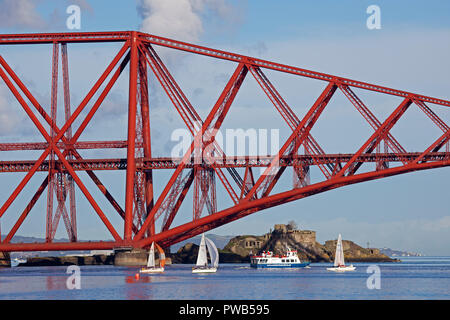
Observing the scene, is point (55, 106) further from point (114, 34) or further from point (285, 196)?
point (285, 196)

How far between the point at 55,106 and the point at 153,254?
1960cm

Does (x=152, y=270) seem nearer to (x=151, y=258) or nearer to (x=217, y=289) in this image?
(x=151, y=258)

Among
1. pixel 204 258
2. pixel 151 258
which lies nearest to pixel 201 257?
pixel 204 258

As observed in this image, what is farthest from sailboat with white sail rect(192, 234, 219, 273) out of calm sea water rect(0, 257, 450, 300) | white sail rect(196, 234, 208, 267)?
calm sea water rect(0, 257, 450, 300)

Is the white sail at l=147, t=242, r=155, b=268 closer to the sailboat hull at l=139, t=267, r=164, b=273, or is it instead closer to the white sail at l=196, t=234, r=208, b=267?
the sailboat hull at l=139, t=267, r=164, b=273

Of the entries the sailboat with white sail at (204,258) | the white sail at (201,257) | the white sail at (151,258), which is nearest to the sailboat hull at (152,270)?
the white sail at (151,258)

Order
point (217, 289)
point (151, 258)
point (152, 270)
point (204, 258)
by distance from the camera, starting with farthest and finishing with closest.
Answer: point (204, 258)
point (151, 258)
point (152, 270)
point (217, 289)

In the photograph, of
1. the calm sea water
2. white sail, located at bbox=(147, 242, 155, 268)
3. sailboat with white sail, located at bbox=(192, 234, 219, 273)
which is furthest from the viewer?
sailboat with white sail, located at bbox=(192, 234, 219, 273)

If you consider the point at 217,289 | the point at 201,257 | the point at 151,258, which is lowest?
the point at 217,289

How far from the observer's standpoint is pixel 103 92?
341ft
